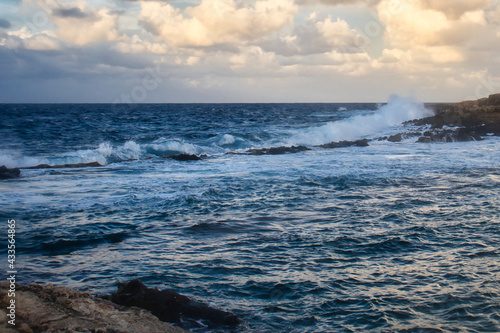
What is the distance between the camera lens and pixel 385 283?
6098 mm

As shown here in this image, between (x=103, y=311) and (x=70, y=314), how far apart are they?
33 centimetres

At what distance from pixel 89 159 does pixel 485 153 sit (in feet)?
68.3

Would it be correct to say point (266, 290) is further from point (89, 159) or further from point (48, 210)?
point (89, 159)

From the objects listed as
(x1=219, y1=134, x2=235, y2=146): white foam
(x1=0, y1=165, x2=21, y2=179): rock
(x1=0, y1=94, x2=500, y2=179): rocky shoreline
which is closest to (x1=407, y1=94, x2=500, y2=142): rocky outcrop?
(x1=0, y1=94, x2=500, y2=179): rocky shoreline

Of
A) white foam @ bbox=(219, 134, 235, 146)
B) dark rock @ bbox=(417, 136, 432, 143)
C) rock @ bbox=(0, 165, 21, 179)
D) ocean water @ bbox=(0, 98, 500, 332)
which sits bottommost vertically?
ocean water @ bbox=(0, 98, 500, 332)

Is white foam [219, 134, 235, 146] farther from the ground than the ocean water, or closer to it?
farther from the ground

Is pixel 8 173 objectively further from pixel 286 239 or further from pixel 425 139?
pixel 425 139

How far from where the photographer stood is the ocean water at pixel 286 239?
5484mm

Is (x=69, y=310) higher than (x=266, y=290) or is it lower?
higher

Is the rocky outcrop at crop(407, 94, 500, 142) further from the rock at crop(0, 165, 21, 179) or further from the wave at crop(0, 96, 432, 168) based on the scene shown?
the rock at crop(0, 165, 21, 179)

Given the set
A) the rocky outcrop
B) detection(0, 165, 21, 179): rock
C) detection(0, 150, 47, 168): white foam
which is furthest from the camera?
the rocky outcrop

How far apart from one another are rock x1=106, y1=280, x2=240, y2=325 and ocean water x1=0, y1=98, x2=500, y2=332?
239mm

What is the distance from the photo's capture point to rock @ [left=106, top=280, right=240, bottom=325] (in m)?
5.03

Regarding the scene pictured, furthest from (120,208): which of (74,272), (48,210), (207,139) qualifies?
(207,139)
